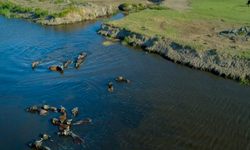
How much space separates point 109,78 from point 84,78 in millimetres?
2316

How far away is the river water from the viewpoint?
46.9ft

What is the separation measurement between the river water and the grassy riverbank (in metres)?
4.20

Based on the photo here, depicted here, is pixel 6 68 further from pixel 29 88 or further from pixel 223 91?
pixel 223 91

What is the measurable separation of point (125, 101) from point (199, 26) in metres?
19.9

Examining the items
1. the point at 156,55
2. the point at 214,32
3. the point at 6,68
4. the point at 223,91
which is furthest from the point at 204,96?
the point at 6,68

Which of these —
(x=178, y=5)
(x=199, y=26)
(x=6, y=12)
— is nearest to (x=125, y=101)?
(x=199, y=26)

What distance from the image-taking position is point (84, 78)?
21.3 m

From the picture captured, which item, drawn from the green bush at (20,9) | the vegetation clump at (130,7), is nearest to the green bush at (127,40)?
the vegetation clump at (130,7)

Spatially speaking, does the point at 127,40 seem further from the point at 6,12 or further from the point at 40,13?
the point at 6,12

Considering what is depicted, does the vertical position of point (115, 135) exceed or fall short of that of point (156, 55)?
it falls short

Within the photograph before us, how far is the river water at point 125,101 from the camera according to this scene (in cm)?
1428

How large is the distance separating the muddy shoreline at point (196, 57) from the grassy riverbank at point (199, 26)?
73cm

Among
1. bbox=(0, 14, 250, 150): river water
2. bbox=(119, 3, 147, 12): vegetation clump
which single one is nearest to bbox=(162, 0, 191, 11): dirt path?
bbox=(119, 3, 147, 12): vegetation clump

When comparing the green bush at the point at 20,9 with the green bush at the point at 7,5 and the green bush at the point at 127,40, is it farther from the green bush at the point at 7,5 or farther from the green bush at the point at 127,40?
the green bush at the point at 127,40
